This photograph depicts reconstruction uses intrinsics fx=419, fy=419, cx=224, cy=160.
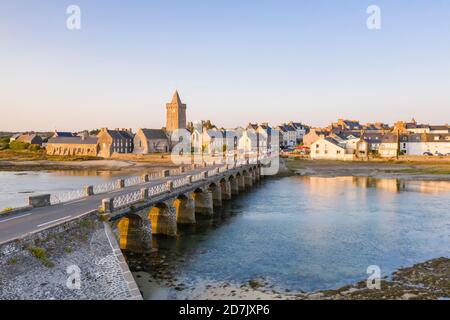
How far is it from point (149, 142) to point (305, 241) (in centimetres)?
9906

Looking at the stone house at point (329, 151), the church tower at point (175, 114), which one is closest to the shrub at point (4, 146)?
the church tower at point (175, 114)

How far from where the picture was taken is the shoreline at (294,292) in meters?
19.4

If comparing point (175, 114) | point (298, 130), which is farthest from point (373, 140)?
point (175, 114)

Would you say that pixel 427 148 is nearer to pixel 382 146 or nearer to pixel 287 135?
pixel 382 146

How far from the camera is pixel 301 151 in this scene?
395 feet

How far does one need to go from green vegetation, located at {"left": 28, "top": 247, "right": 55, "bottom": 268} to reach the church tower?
389 ft

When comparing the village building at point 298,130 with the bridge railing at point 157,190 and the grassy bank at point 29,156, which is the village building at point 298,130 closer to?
the grassy bank at point 29,156

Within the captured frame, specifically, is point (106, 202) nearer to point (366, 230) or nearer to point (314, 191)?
point (366, 230)

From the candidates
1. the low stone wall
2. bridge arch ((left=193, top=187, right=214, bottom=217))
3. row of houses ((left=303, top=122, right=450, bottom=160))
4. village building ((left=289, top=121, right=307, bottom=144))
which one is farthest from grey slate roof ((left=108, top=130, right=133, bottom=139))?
the low stone wall

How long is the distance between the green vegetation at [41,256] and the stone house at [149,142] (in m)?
108

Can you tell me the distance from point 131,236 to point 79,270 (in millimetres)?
10143

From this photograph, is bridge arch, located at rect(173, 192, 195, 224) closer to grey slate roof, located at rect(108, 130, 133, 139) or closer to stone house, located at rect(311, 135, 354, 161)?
stone house, located at rect(311, 135, 354, 161)
